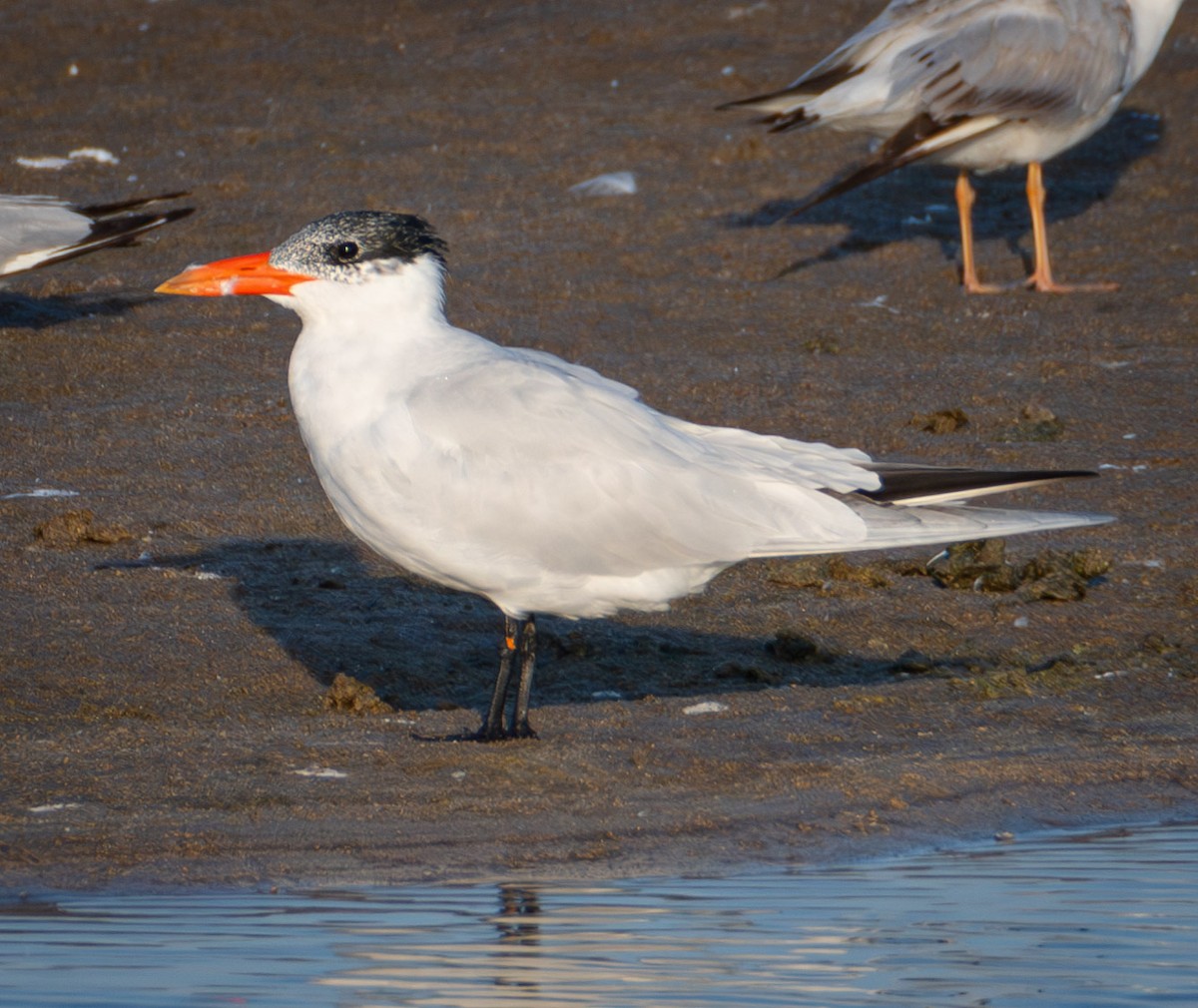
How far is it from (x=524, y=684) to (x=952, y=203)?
7487 millimetres

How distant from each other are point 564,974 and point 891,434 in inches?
193

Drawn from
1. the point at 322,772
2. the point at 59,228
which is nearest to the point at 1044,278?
the point at 59,228

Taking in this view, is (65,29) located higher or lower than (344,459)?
higher

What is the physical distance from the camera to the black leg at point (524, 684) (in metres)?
5.23

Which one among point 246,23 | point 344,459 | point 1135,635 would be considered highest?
point 246,23

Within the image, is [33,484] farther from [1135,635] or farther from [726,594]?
[1135,635]

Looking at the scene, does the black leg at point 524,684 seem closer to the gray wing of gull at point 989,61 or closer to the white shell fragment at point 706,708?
the white shell fragment at point 706,708

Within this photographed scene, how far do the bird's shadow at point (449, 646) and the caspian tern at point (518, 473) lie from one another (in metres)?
0.79

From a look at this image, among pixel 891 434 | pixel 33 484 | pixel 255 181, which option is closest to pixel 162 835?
pixel 33 484

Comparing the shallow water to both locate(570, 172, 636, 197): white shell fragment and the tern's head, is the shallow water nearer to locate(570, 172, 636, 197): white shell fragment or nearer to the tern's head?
the tern's head

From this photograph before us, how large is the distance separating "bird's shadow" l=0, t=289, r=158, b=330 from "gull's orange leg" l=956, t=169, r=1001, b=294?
4.30 m

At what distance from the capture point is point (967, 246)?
10312 millimetres

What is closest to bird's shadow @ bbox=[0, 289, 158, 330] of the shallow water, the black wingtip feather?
the black wingtip feather

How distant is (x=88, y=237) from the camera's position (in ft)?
31.8
